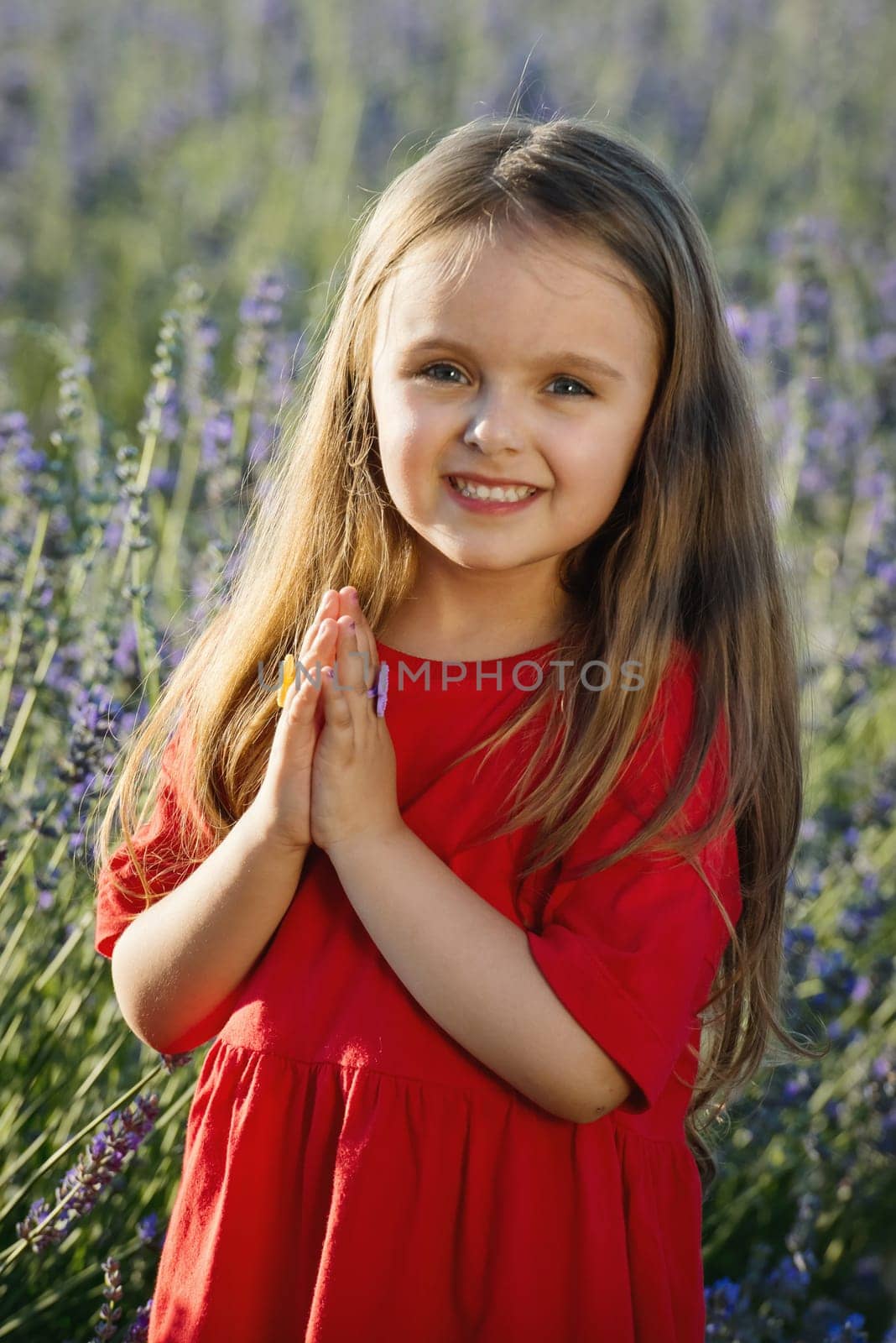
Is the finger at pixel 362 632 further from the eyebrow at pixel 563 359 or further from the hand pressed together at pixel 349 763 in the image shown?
the eyebrow at pixel 563 359

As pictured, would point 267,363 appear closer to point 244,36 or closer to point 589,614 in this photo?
point 589,614

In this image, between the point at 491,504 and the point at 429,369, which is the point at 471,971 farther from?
the point at 429,369

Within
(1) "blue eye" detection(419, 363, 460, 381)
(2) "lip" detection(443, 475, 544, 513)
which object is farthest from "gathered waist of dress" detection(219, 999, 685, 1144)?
(1) "blue eye" detection(419, 363, 460, 381)

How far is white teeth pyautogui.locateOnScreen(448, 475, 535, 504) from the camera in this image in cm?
132

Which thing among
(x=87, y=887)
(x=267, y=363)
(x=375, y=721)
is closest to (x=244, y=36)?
(x=267, y=363)

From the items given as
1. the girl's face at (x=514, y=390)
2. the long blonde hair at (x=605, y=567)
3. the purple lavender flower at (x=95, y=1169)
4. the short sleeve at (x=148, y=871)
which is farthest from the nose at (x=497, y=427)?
the purple lavender flower at (x=95, y=1169)

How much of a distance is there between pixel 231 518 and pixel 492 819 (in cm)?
125

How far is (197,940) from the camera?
4.50 feet

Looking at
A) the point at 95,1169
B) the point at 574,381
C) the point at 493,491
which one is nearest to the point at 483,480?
the point at 493,491

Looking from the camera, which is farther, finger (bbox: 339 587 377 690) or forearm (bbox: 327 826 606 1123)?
finger (bbox: 339 587 377 690)

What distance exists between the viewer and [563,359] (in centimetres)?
129

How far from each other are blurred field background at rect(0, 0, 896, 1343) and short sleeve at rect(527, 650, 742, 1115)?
48 centimetres

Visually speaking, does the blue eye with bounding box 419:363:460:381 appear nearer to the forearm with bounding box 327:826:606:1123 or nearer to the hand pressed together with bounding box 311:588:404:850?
the hand pressed together with bounding box 311:588:404:850

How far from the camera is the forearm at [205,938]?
4.40 feet
